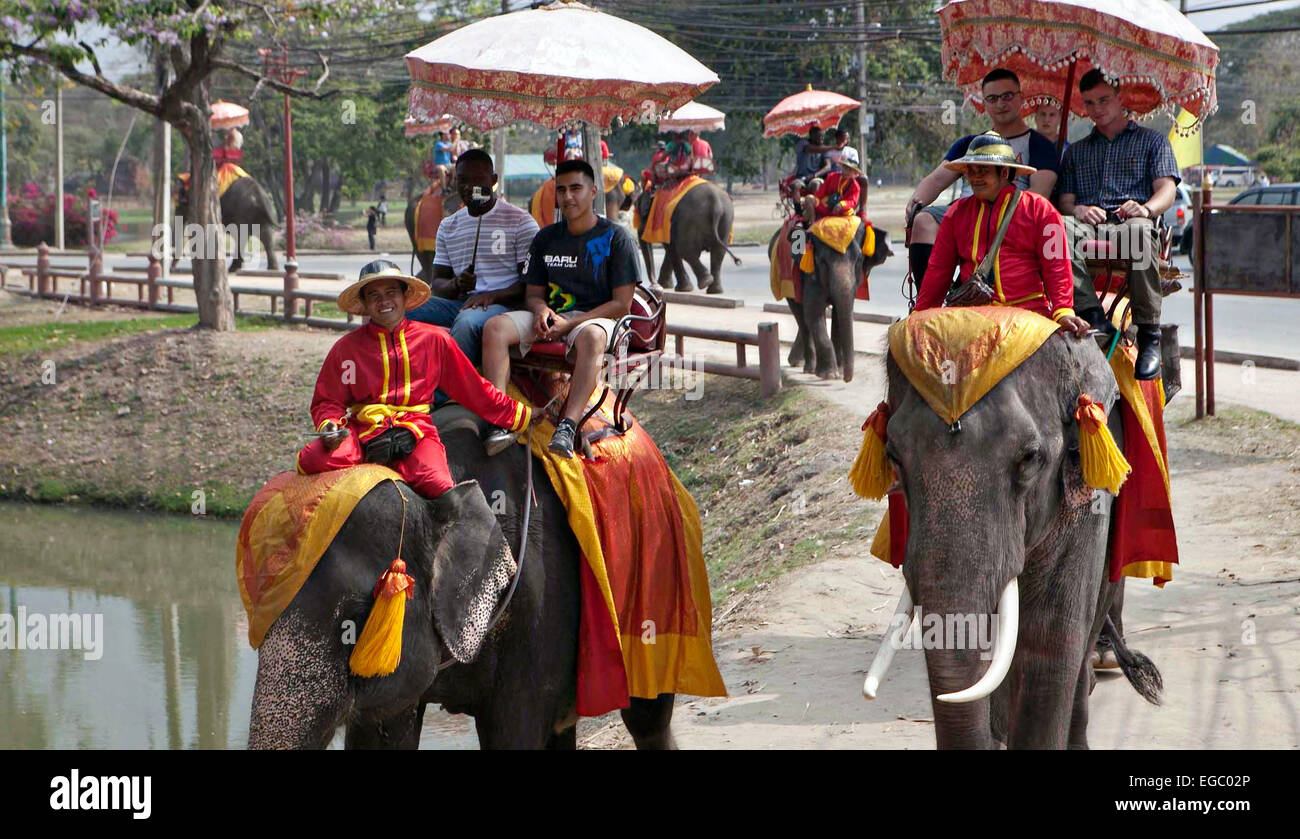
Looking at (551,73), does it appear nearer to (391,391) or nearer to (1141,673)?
(391,391)

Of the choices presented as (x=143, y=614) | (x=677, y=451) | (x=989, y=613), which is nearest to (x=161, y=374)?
(x=143, y=614)

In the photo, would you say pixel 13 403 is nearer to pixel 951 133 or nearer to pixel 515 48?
pixel 515 48

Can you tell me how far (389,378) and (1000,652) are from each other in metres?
2.04

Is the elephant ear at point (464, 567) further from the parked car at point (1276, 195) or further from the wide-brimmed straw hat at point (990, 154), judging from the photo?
the parked car at point (1276, 195)

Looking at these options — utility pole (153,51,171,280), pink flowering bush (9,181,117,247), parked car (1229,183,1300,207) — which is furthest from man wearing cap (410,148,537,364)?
pink flowering bush (9,181,117,247)

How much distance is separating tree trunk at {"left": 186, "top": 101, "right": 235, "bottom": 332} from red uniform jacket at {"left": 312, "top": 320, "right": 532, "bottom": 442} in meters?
13.7

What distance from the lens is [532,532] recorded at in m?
5.20

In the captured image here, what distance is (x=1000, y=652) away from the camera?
4.04 meters

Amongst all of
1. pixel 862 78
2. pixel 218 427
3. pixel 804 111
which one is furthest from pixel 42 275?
pixel 862 78

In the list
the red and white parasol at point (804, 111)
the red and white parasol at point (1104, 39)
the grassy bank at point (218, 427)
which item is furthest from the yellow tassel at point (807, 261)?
the red and white parasol at point (1104, 39)

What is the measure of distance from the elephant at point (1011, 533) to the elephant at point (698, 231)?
16.1 m

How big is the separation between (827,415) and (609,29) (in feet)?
21.9

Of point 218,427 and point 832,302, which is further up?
point 832,302

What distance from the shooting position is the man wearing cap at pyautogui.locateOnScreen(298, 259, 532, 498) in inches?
175
